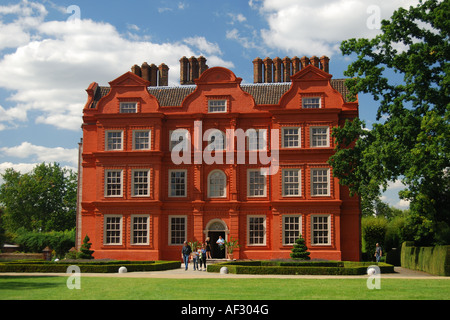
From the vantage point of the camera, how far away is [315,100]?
4122cm

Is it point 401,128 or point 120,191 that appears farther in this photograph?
point 120,191

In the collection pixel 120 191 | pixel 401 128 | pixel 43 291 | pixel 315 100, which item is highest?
pixel 315 100

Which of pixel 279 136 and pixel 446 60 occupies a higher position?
pixel 446 60

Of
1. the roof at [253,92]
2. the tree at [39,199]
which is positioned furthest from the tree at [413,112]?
the tree at [39,199]

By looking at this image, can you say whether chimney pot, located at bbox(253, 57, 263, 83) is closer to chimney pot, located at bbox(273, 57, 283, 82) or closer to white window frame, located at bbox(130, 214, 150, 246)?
chimney pot, located at bbox(273, 57, 283, 82)

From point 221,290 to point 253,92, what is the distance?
27.5m

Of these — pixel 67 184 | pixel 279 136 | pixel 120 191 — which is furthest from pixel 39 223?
pixel 279 136

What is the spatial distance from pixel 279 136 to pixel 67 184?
176ft

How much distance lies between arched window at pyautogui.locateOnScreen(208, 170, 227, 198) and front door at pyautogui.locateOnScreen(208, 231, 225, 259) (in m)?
2.91

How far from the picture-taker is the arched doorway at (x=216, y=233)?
1624 inches

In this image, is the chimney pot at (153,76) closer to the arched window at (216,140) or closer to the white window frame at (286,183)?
the arched window at (216,140)
